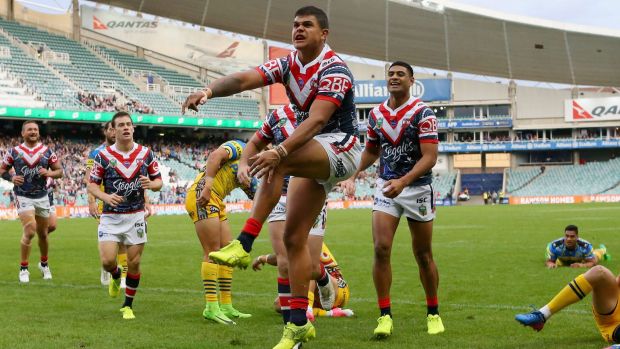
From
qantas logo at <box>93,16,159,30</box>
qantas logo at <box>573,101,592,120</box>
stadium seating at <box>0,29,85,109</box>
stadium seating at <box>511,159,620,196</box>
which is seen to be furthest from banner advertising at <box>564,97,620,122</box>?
stadium seating at <box>0,29,85,109</box>

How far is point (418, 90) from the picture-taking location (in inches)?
2803

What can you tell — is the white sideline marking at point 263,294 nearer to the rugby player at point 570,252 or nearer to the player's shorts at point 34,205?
the player's shorts at point 34,205

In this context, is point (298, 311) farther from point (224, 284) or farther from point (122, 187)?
point (122, 187)

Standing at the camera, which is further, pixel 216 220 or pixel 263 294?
pixel 263 294

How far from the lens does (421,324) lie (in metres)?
8.36

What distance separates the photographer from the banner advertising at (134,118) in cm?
4903

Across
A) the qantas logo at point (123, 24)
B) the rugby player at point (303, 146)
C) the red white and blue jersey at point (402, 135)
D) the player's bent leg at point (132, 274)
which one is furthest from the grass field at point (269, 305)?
the qantas logo at point (123, 24)

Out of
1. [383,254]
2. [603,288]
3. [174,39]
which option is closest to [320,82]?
[383,254]

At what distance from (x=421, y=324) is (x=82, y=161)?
47.2 metres

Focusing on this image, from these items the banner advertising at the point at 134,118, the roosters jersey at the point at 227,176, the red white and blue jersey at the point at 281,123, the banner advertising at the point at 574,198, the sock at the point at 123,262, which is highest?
the banner advertising at the point at 134,118

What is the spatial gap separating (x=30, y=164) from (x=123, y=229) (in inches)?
181

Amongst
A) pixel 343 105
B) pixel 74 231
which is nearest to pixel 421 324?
pixel 343 105

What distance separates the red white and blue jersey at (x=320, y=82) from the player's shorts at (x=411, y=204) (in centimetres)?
155

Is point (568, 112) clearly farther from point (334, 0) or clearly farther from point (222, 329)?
point (222, 329)
